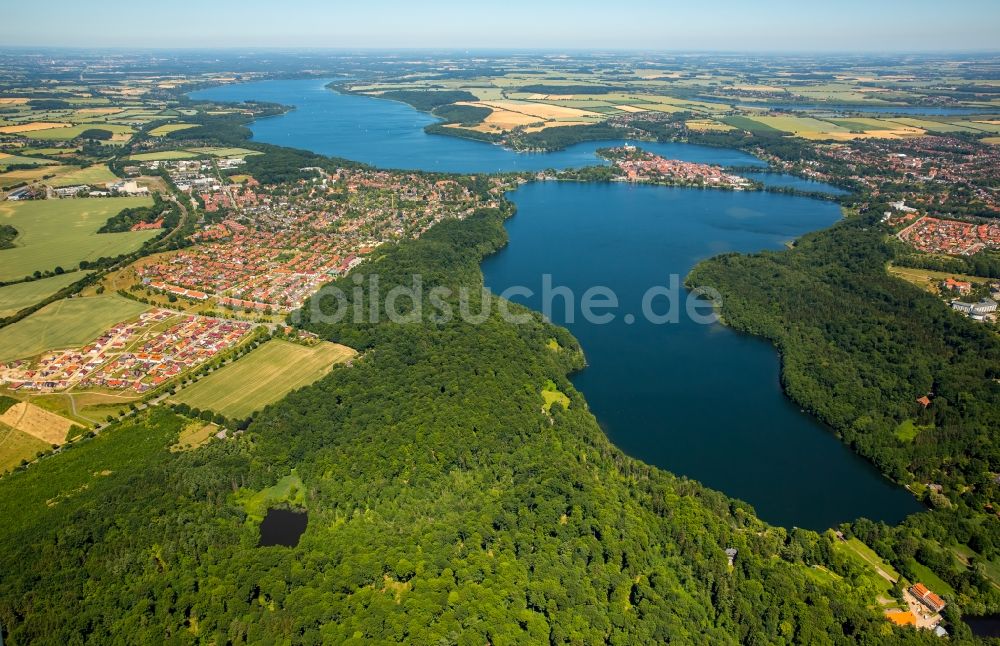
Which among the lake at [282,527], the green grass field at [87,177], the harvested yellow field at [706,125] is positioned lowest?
the lake at [282,527]

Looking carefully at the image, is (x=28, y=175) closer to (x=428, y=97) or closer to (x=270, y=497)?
(x=270, y=497)

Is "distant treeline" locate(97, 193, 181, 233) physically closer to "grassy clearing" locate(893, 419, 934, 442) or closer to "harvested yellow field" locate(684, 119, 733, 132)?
"grassy clearing" locate(893, 419, 934, 442)

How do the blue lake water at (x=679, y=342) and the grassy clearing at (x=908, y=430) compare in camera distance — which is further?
the grassy clearing at (x=908, y=430)

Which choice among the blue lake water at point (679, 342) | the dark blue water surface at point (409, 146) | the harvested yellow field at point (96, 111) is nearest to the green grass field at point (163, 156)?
the dark blue water surface at point (409, 146)

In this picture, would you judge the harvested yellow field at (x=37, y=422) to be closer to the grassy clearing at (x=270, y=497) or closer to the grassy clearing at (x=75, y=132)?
the grassy clearing at (x=270, y=497)

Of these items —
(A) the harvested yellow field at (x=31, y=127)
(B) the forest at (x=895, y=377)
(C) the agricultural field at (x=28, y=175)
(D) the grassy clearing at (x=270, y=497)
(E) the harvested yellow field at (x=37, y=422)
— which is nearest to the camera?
(B) the forest at (x=895, y=377)

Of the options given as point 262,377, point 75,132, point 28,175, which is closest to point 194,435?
point 262,377

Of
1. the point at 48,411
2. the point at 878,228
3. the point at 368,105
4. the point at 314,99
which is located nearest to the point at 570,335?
the point at 48,411
